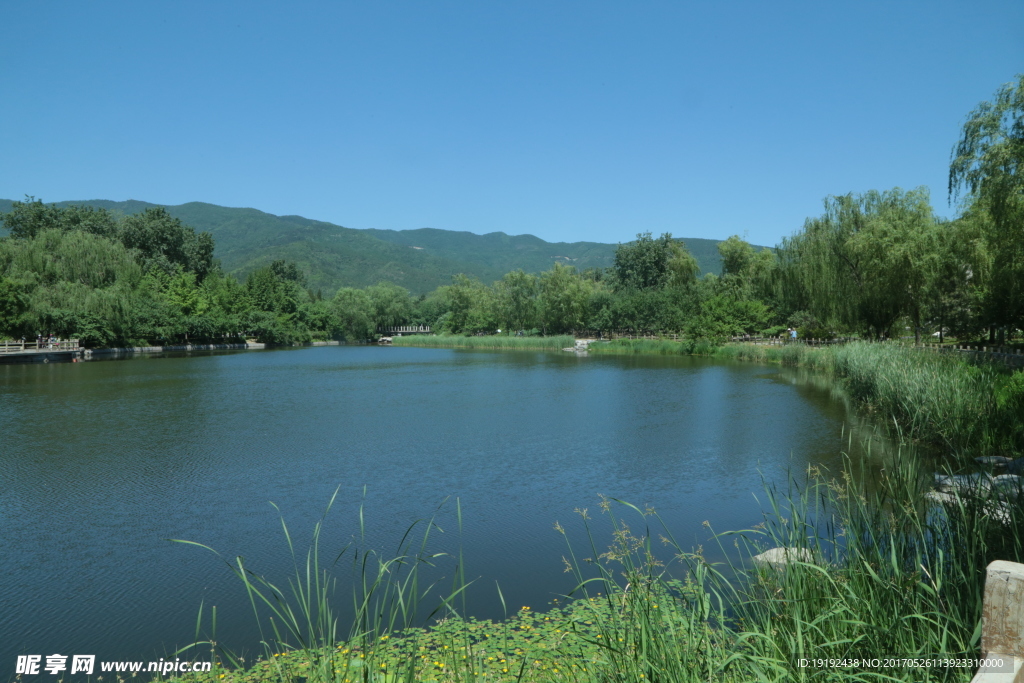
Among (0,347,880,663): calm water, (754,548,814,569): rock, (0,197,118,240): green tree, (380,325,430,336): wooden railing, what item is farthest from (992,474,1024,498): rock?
(380,325,430,336): wooden railing

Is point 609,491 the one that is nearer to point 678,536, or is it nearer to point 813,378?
point 678,536

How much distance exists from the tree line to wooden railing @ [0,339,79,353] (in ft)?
2.53

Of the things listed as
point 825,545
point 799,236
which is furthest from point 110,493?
point 799,236

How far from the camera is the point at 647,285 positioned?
7125 centimetres

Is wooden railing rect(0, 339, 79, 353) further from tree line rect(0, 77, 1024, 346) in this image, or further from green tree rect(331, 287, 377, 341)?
green tree rect(331, 287, 377, 341)

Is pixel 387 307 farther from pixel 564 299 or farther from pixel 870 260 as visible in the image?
pixel 870 260

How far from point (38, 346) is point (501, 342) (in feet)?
107

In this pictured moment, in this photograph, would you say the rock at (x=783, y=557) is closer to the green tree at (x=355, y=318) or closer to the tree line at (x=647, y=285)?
the tree line at (x=647, y=285)

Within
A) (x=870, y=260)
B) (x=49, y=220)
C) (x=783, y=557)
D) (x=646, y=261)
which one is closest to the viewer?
(x=783, y=557)

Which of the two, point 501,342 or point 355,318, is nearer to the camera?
point 501,342

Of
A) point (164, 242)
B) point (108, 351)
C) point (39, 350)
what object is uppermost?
point (164, 242)

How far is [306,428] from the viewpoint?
15258 mm

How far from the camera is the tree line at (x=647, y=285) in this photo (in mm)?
18562

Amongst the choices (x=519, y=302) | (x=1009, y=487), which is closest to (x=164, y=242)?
(x=519, y=302)
